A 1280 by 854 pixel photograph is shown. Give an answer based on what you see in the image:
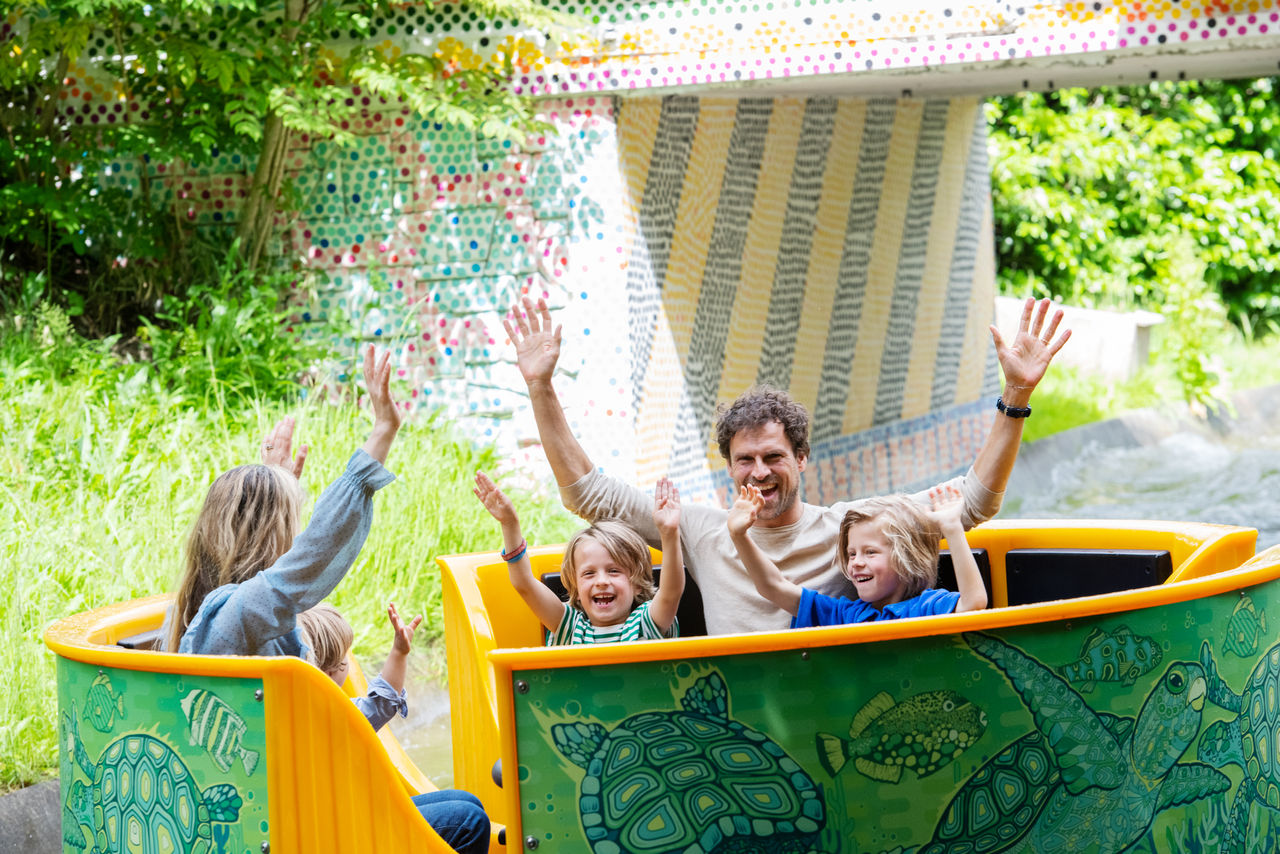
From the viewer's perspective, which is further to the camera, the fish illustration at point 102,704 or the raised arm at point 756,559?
the raised arm at point 756,559

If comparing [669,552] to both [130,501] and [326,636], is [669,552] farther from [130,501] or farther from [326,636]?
[130,501]

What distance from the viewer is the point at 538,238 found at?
7.04m

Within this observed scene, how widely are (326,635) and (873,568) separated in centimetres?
119

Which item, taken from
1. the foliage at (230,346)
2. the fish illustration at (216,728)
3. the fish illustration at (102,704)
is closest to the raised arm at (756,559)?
the fish illustration at (216,728)

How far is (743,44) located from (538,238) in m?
1.41

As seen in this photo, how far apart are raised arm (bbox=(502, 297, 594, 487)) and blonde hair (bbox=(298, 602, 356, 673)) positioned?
640mm

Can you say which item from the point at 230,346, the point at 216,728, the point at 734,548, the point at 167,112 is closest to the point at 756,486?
the point at 734,548

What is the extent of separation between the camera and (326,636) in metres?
2.93

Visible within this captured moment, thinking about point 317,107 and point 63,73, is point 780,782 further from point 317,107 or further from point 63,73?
point 63,73

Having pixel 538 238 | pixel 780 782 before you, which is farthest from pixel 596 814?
pixel 538 238

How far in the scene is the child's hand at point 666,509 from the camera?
290cm

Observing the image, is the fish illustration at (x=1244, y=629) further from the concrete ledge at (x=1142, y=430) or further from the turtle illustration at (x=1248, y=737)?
the concrete ledge at (x=1142, y=430)

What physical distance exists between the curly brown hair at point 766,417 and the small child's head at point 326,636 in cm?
101

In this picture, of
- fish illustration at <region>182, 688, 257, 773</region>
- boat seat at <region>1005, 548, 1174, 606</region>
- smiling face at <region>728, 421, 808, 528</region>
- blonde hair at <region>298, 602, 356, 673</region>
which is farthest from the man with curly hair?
fish illustration at <region>182, 688, 257, 773</region>
